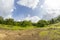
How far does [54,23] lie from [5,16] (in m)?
2.15

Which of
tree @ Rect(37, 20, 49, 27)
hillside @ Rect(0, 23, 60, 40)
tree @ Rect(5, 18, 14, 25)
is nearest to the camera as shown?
hillside @ Rect(0, 23, 60, 40)

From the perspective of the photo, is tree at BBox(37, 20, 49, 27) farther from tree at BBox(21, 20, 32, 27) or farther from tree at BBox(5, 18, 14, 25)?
tree at BBox(5, 18, 14, 25)

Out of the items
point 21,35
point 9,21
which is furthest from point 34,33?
point 9,21

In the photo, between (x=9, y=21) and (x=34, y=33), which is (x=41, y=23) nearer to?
(x=34, y=33)

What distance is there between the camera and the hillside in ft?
17.5

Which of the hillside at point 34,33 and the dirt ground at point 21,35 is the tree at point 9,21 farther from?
the dirt ground at point 21,35

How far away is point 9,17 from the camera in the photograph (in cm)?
604

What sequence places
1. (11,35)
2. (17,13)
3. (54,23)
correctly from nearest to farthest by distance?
1. (11,35)
2. (54,23)
3. (17,13)

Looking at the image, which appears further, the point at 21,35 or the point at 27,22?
the point at 27,22

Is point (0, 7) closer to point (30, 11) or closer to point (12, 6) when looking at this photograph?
point (12, 6)

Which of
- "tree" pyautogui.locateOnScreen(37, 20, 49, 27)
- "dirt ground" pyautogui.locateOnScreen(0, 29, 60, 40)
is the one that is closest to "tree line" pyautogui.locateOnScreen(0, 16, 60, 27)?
"tree" pyautogui.locateOnScreen(37, 20, 49, 27)

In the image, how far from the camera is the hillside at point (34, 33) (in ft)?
17.5

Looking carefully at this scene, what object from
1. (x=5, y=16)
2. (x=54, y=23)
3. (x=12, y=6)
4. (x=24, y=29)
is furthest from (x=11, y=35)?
(x=54, y=23)

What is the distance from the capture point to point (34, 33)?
5504mm
